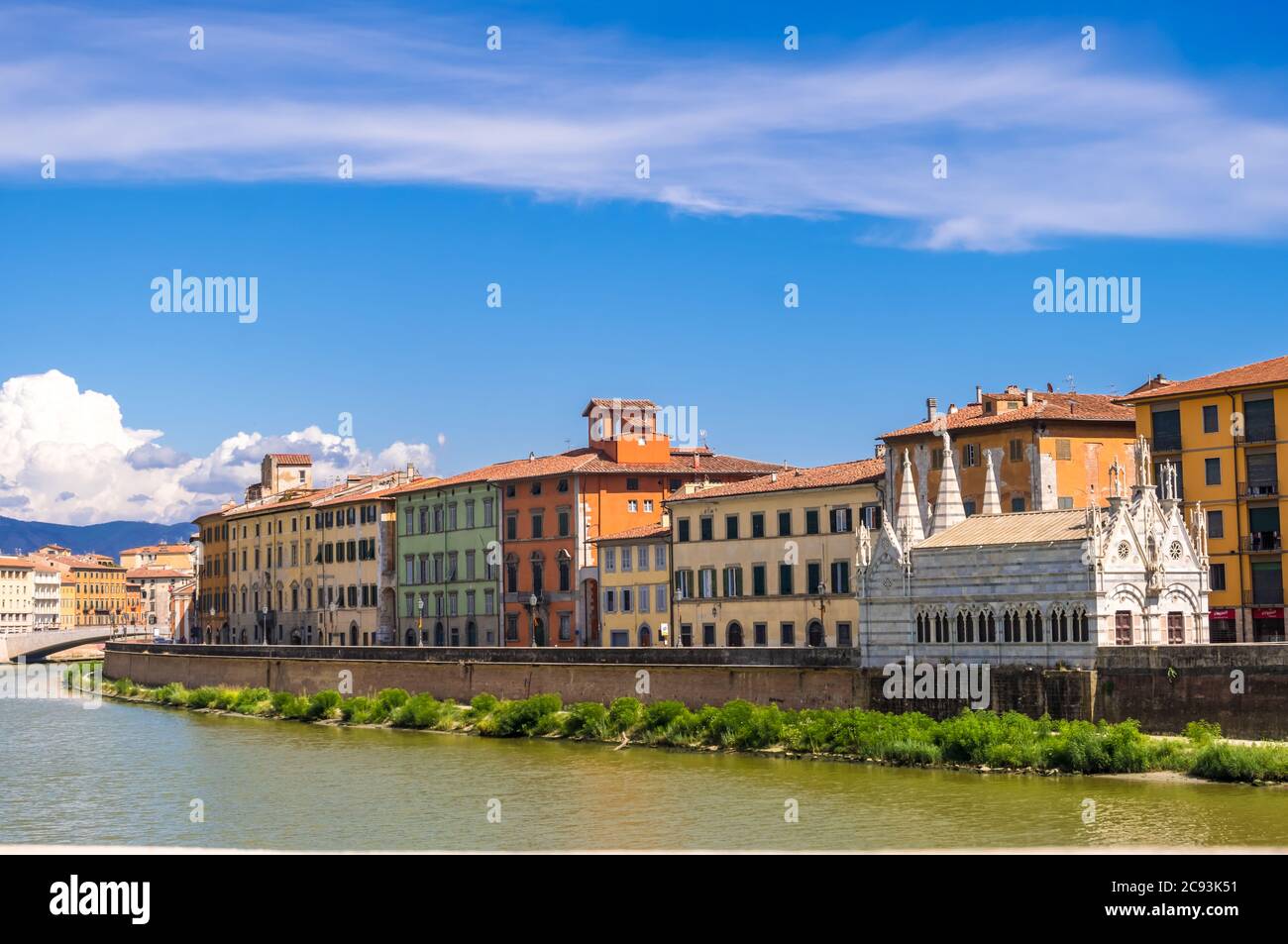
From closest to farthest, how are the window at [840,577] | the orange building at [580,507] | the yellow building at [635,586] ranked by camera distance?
the window at [840,577] → the yellow building at [635,586] → the orange building at [580,507]

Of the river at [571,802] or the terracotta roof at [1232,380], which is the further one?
the terracotta roof at [1232,380]

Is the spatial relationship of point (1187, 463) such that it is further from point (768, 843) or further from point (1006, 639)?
point (768, 843)

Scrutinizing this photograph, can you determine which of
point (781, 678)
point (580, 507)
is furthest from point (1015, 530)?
point (580, 507)

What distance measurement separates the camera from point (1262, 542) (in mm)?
48156

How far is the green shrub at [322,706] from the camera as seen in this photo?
61781mm

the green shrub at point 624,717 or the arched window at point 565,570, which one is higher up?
the arched window at point 565,570

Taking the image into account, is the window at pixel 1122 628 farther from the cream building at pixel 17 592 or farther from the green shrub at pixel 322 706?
the cream building at pixel 17 592

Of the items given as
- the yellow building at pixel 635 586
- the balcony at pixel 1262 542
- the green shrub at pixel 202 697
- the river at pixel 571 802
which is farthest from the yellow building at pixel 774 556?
the green shrub at pixel 202 697

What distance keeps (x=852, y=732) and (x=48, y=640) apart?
321ft

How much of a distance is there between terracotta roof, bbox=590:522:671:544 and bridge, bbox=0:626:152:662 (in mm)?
67881

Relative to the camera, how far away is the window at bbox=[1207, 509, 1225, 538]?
49.2 m

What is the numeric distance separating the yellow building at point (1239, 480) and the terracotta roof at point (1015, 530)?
7817 mm

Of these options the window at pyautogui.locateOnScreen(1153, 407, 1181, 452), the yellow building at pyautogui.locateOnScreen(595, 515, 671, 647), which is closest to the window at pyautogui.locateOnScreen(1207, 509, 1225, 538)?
the window at pyautogui.locateOnScreen(1153, 407, 1181, 452)
